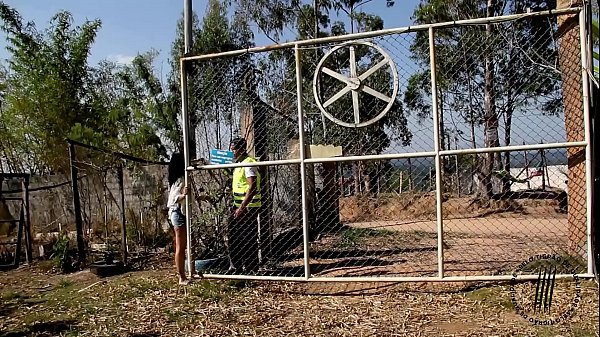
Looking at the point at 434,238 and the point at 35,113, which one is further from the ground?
the point at 35,113

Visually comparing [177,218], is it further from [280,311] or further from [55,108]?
[55,108]

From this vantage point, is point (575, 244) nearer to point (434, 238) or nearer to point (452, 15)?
point (434, 238)

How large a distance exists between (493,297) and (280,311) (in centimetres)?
184

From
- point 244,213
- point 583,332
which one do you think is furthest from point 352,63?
point 583,332

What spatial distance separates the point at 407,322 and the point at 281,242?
9.97 ft

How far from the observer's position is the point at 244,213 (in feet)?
19.4

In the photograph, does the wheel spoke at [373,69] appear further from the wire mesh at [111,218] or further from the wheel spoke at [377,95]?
the wire mesh at [111,218]

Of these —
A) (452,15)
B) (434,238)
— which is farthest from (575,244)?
(452,15)

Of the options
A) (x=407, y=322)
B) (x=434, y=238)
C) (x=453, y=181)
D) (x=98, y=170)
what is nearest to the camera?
(x=407, y=322)

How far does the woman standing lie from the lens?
18.6 ft

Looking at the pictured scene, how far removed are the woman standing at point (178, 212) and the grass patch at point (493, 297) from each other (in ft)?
9.39

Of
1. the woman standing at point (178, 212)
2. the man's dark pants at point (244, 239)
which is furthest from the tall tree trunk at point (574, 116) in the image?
the woman standing at point (178, 212)

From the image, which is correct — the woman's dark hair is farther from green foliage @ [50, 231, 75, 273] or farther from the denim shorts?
green foliage @ [50, 231, 75, 273]

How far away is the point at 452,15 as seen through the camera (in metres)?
19.8
